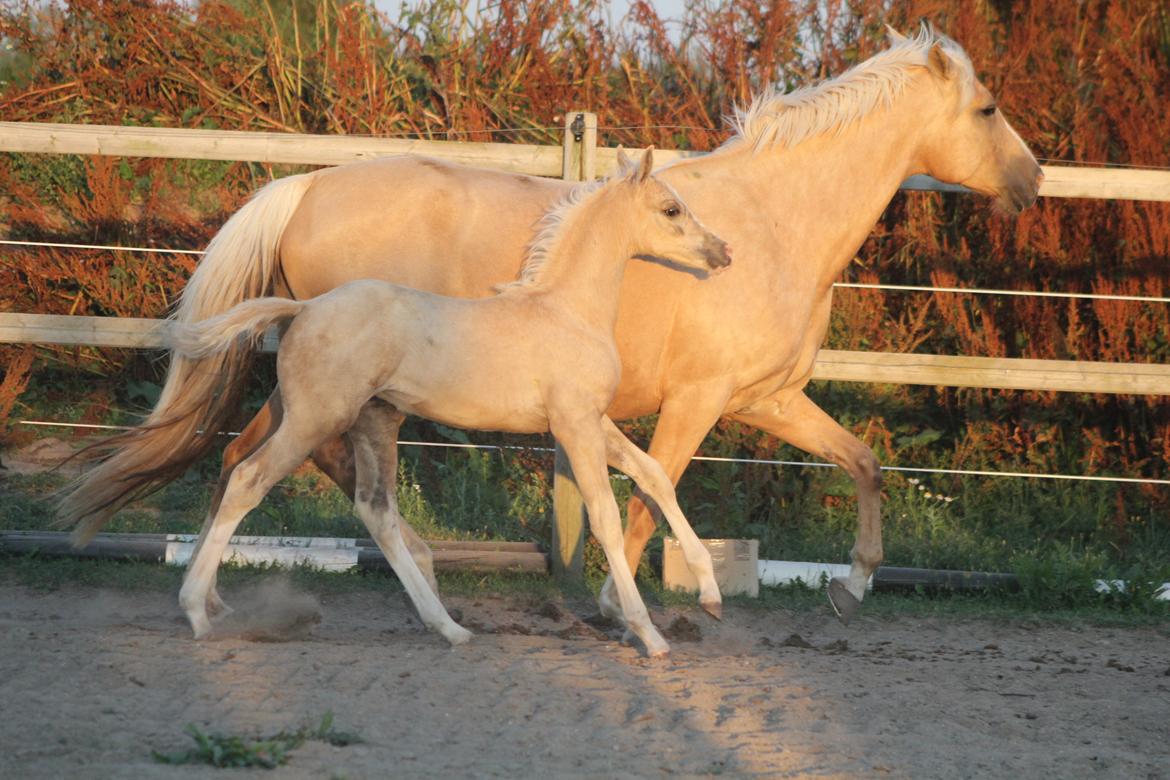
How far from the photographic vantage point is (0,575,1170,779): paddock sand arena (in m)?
2.94

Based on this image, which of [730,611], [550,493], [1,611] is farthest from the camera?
[550,493]

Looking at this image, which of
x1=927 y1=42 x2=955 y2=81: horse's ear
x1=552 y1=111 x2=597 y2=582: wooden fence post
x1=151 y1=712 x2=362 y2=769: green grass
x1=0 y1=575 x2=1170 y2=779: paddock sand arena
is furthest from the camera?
x1=552 y1=111 x2=597 y2=582: wooden fence post

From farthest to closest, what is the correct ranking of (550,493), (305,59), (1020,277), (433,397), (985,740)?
(305,59) → (1020,277) → (550,493) → (433,397) → (985,740)

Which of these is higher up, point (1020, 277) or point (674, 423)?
point (1020, 277)

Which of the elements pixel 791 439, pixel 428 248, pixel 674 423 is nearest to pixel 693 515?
pixel 791 439

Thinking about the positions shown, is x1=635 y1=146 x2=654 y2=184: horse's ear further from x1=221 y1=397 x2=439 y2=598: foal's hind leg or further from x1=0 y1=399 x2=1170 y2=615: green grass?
x1=0 y1=399 x2=1170 y2=615: green grass

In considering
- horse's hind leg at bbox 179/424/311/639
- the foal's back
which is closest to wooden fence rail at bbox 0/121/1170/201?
the foal's back

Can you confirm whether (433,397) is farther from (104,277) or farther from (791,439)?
(104,277)

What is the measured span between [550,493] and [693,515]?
759 millimetres

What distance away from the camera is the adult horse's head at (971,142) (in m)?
4.90

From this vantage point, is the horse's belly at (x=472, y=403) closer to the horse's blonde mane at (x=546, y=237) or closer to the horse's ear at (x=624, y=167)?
the horse's blonde mane at (x=546, y=237)

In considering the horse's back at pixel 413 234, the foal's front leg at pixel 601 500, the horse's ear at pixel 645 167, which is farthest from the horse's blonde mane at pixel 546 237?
the foal's front leg at pixel 601 500

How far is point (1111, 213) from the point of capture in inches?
273

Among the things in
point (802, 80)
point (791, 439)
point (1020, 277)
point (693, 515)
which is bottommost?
point (693, 515)
